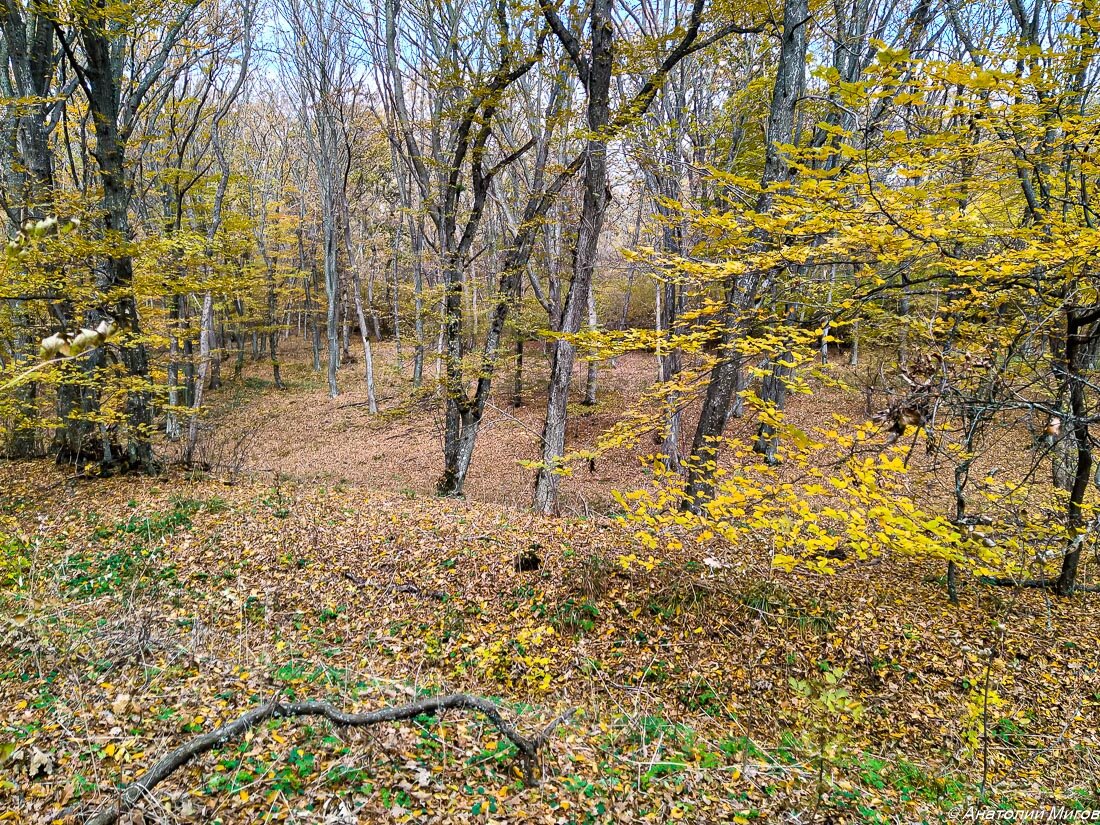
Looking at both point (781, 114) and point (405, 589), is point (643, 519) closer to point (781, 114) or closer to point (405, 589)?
point (405, 589)

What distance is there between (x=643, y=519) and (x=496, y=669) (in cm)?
195

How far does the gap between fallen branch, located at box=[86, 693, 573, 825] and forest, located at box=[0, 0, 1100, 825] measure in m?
0.02

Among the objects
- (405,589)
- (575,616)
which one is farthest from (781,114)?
(405,589)

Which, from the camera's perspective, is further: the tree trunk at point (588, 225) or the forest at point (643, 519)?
the tree trunk at point (588, 225)

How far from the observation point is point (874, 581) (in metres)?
5.85

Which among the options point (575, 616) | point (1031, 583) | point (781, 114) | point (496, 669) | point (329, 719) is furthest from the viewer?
point (781, 114)

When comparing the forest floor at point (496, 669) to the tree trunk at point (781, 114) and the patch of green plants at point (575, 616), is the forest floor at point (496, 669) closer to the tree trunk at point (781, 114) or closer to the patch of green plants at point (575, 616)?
the patch of green plants at point (575, 616)

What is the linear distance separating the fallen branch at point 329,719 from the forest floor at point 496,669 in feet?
0.28

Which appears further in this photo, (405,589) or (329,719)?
(405,589)

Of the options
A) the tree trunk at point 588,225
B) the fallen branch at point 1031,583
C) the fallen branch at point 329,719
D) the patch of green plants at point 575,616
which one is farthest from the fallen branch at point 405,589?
the fallen branch at point 1031,583

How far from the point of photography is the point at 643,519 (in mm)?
4742

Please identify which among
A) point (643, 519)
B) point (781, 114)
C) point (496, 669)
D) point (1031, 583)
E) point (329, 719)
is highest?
point (781, 114)

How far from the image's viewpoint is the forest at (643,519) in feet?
9.53

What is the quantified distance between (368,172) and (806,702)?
25.3 metres
